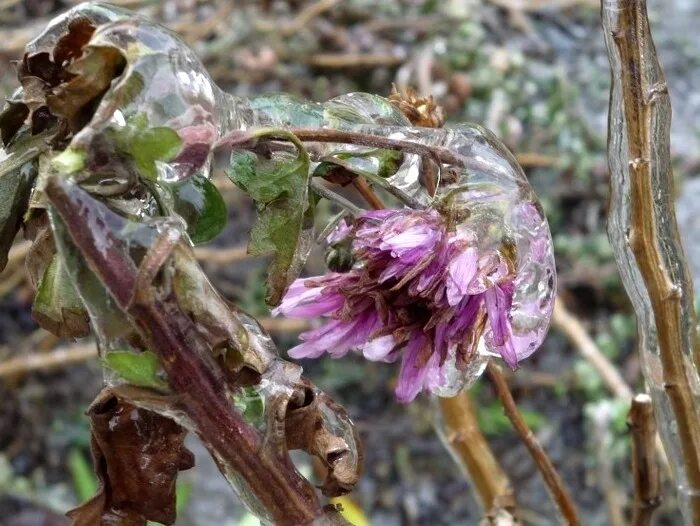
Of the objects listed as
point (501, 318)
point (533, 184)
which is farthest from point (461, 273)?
point (533, 184)

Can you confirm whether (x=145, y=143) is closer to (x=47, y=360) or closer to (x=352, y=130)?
(x=352, y=130)

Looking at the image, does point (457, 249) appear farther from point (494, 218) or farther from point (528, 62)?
point (528, 62)

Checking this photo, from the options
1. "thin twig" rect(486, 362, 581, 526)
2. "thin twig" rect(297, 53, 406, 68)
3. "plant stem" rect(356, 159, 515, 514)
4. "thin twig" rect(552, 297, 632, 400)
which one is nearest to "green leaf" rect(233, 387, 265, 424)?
"thin twig" rect(486, 362, 581, 526)

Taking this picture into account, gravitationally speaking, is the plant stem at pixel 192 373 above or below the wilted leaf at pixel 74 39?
below

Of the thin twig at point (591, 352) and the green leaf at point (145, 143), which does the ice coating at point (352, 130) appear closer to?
the green leaf at point (145, 143)

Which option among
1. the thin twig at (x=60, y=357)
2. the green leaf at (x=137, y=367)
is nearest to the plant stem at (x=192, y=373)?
the green leaf at (x=137, y=367)
